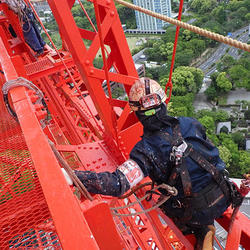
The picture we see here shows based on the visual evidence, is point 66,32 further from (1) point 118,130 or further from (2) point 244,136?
(2) point 244,136

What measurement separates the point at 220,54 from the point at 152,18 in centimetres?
1744

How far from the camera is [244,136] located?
31.1 meters

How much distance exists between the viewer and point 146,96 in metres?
2.87

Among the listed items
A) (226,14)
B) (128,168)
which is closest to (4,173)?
(128,168)

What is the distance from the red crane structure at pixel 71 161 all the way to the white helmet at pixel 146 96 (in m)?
0.55

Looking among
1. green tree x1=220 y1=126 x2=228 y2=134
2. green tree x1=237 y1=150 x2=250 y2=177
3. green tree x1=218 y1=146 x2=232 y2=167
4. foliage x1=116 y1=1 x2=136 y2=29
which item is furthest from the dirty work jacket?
foliage x1=116 y1=1 x2=136 y2=29

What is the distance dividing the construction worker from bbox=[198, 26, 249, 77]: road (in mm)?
45581

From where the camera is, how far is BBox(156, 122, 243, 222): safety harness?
2709 mm

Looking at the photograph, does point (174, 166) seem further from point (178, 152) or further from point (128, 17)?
point (128, 17)

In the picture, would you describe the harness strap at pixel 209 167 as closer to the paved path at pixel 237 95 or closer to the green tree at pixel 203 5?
the paved path at pixel 237 95

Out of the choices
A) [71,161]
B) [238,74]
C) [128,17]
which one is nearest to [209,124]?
[238,74]

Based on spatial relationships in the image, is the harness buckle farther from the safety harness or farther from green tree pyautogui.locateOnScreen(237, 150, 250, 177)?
green tree pyautogui.locateOnScreen(237, 150, 250, 177)

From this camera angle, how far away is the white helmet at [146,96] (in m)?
2.83

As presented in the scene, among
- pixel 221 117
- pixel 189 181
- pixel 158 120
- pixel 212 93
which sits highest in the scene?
pixel 158 120
